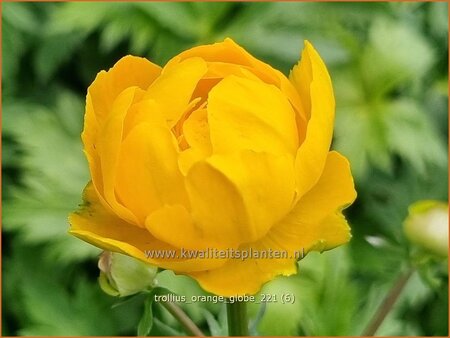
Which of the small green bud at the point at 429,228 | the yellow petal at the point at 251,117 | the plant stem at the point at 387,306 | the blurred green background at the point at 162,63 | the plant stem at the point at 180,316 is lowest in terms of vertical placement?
the plant stem at the point at 180,316

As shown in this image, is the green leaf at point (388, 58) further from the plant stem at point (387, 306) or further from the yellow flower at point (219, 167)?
the yellow flower at point (219, 167)

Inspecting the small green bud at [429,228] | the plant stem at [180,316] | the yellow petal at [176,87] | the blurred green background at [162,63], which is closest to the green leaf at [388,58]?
the blurred green background at [162,63]

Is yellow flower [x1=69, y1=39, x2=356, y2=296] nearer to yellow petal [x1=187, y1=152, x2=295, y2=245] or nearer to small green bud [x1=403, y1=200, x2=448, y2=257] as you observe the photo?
yellow petal [x1=187, y1=152, x2=295, y2=245]

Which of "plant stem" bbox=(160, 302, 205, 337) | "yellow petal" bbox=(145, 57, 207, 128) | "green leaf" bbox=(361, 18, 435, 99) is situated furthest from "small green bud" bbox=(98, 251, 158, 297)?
"green leaf" bbox=(361, 18, 435, 99)

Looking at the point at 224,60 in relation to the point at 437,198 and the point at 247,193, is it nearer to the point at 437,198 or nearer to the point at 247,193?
the point at 247,193

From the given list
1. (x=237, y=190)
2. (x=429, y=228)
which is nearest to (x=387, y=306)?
(x=429, y=228)
